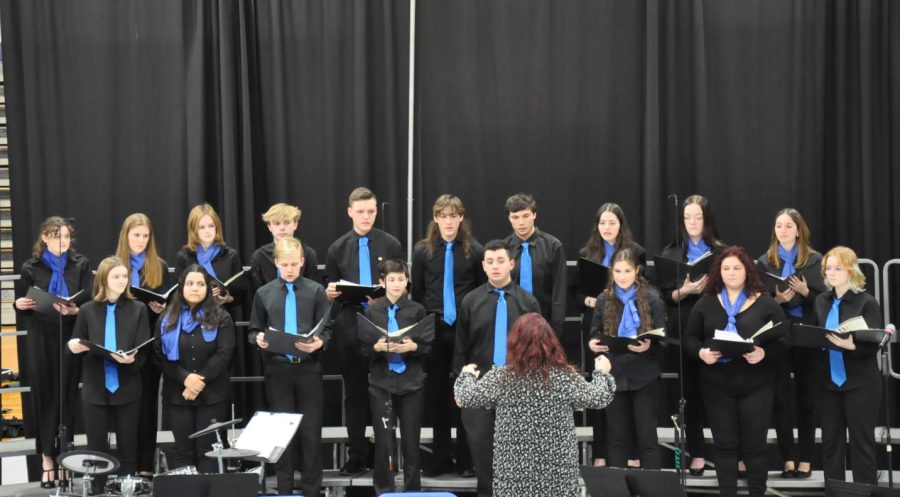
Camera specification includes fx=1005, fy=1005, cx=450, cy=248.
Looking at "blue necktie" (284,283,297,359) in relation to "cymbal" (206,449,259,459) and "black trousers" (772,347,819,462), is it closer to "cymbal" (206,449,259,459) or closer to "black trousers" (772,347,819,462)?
"cymbal" (206,449,259,459)

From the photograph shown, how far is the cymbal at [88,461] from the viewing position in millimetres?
4746

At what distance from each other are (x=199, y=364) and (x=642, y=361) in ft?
8.04

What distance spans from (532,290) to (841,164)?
273cm

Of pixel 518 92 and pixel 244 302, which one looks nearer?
pixel 244 302

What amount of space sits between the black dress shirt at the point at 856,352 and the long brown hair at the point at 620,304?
0.99 meters

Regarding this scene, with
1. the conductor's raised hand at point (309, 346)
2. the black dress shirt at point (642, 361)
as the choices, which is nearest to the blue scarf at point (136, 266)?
the conductor's raised hand at point (309, 346)

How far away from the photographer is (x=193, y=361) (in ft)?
18.4

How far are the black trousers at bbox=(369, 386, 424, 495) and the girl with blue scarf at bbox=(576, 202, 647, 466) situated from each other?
1074mm

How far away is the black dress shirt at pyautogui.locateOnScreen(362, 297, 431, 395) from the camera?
562 cm

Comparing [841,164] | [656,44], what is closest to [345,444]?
[656,44]

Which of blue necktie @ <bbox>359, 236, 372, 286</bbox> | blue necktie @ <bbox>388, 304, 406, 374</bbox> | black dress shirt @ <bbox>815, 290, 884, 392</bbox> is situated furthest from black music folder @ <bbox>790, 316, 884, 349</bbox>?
blue necktie @ <bbox>359, 236, 372, 286</bbox>

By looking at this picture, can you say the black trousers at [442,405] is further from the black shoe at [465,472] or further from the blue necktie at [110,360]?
the blue necktie at [110,360]

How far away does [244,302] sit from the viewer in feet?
21.4

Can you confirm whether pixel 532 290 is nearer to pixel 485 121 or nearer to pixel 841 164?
pixel 485 121
